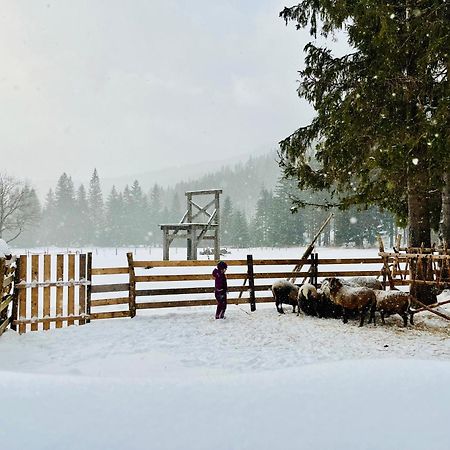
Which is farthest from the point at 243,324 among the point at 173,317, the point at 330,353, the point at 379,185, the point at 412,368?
the point at 412,368

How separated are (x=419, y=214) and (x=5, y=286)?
9805 mm

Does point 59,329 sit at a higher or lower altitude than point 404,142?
lower

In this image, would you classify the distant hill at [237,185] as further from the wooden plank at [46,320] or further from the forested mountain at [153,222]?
the wooden plank at [46,320]

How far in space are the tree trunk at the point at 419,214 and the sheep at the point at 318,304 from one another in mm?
2011

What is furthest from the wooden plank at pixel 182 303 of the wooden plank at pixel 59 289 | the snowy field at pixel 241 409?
the snowy field at pixel 241 409

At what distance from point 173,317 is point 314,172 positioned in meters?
5.60

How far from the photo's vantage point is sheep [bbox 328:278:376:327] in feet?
29.4

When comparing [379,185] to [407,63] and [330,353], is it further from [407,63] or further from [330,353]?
[330,353]

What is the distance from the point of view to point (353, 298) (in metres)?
9.04

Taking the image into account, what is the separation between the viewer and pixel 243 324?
29.6 feet

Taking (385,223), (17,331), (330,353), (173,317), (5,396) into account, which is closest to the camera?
(5,396)

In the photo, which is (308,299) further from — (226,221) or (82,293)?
(226,221)

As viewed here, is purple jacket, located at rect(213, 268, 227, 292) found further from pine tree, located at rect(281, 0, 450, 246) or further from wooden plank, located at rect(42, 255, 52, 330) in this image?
pine tree, located at rect(281, 0, 450, 246)

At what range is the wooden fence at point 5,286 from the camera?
22.6 feet
